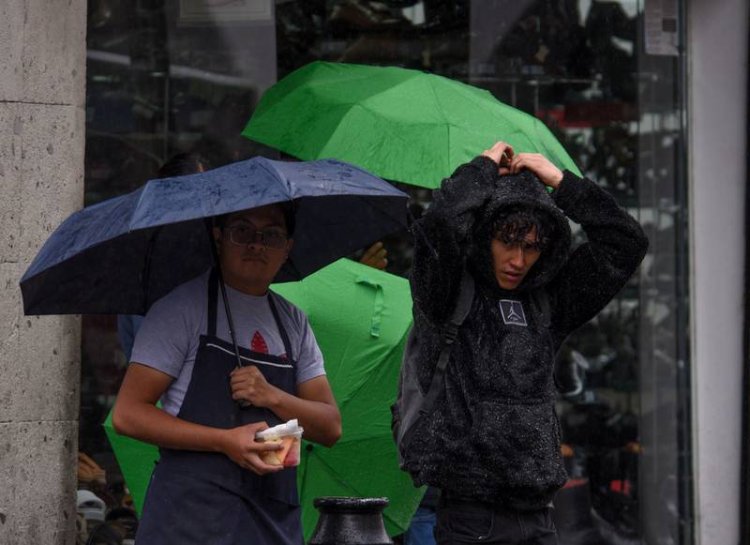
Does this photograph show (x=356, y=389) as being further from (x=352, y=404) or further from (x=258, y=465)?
(x=258, y=465)

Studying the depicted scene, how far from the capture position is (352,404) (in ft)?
18.2

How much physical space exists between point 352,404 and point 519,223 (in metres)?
1.13

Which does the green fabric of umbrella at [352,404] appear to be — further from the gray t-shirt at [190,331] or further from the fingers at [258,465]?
A: the fingers at [258,465]

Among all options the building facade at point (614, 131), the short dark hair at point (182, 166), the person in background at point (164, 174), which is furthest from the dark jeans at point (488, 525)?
the building facade at point (614, 131)

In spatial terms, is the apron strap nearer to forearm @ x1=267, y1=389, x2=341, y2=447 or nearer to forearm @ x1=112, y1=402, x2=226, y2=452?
forearm @ x1=267, y1=389, x2=341, y2=447

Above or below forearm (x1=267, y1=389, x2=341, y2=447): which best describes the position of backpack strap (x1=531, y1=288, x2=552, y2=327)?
above

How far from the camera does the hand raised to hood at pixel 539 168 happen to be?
4.86 metres

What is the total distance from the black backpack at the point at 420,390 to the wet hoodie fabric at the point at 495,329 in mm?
24

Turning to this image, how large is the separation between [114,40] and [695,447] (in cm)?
375

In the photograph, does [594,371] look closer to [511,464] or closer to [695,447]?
[695,447]

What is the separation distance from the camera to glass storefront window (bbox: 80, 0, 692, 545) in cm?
782

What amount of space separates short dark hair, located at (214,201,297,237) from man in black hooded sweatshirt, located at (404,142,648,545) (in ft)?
1.20

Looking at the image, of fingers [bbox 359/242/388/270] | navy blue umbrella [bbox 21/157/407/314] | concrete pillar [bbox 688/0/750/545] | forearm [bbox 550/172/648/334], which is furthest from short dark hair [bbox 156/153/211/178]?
concrete pillar [bbox 688/0/750/545]

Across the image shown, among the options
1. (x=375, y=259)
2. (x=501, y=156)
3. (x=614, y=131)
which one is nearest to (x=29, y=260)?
(x=375, y=259)
